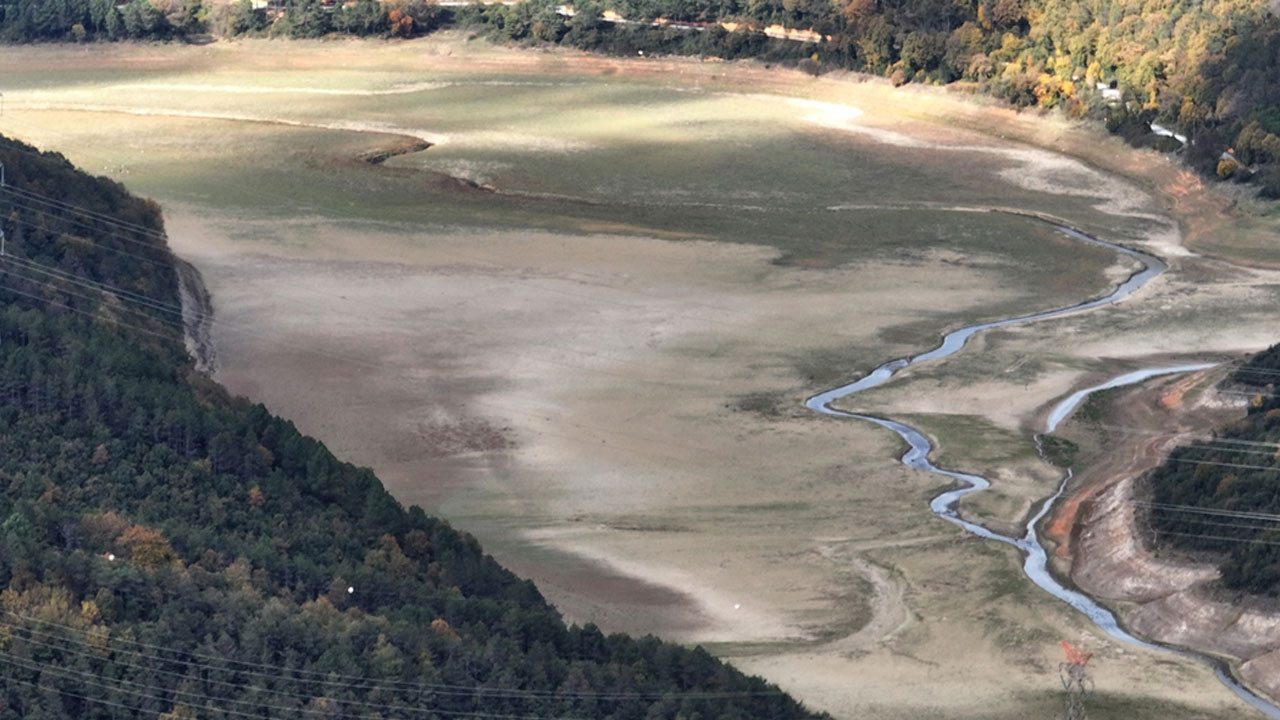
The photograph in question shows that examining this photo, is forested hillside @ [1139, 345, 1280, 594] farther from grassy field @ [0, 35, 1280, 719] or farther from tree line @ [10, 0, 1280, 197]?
tree line @ [10, 0, 1280, 197]

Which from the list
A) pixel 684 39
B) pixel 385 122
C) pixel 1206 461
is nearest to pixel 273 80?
pixel 385 122

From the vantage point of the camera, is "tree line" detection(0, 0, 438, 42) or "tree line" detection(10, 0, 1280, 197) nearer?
"tree line" detection(10, 0, 1280, 197)

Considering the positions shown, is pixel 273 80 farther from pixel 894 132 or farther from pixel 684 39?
pixel 894 132

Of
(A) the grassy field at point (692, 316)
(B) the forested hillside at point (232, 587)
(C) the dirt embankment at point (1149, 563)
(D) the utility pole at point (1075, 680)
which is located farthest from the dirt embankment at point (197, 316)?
(D) the utility pole at point (1075, 680)

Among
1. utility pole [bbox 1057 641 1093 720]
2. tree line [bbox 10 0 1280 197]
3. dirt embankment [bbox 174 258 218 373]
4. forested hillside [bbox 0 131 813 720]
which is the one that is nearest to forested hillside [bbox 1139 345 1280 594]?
utility pole [bbox 1057 641 1093 720]

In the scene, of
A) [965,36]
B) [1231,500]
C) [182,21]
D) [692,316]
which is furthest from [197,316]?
[182,21]

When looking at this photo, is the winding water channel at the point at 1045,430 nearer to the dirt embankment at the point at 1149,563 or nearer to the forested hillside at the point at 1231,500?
the dirt embankment at the point at 1149,563

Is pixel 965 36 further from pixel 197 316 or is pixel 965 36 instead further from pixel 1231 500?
pixel 1231 500
